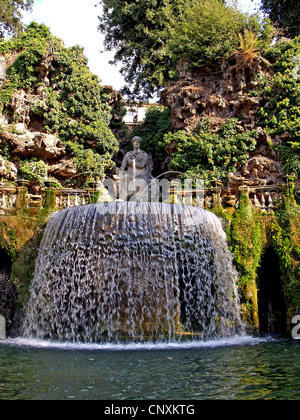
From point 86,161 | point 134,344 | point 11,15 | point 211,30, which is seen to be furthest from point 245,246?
point 11,15

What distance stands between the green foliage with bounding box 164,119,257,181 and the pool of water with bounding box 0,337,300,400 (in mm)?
9734

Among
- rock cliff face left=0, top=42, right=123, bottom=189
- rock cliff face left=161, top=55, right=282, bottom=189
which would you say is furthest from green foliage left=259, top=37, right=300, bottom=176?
rock cliff face left=0, top=42, right=123, bottom=189

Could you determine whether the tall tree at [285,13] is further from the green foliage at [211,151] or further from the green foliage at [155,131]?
the green foliage at [155,131]

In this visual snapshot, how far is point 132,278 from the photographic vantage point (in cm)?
912

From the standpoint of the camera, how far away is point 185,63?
62.8ft

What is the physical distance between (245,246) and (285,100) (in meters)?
8.75

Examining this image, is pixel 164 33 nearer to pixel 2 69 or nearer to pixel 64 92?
Answer: pixel 64 92

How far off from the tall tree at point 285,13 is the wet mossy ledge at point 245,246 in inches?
500

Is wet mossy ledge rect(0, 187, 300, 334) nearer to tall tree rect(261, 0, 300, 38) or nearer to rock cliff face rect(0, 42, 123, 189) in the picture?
rock cliff face rect(0, 42, 123, 189)

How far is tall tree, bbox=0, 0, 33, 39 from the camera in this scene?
23281 mm

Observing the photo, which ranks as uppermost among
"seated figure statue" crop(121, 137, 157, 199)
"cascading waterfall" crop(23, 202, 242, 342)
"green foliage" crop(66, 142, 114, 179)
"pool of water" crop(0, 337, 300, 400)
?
"green foliage" crop(66, 142, 114, 179)

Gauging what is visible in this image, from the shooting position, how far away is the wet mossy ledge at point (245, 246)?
984 centimetres

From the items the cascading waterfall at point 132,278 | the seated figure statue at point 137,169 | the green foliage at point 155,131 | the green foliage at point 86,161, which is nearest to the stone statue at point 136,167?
the seated figure statue at point 137,169

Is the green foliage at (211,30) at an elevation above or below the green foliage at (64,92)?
above
